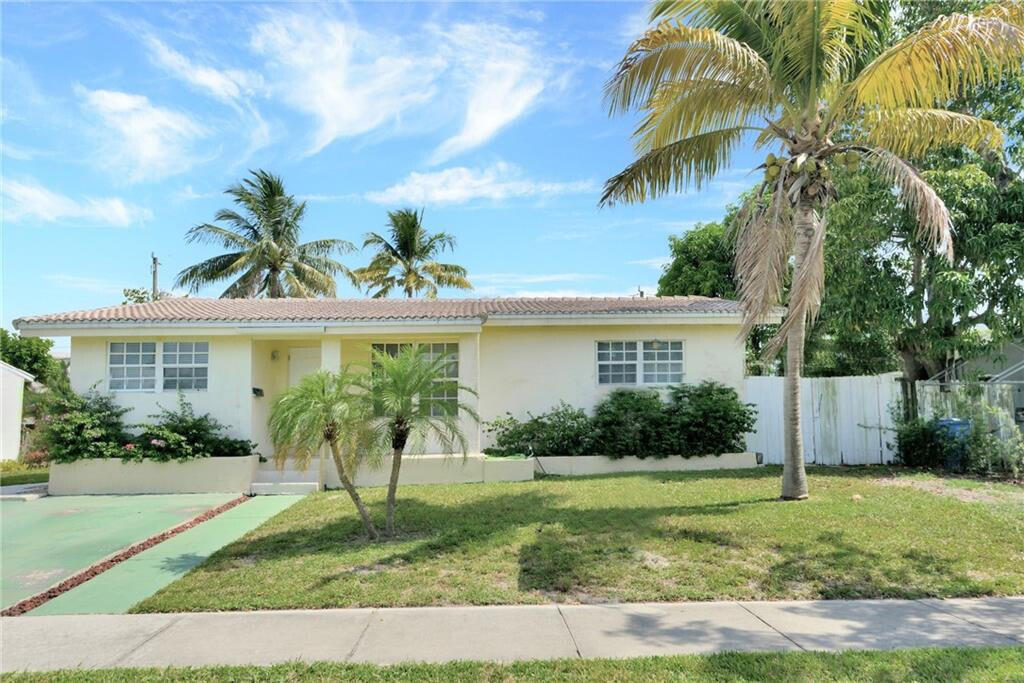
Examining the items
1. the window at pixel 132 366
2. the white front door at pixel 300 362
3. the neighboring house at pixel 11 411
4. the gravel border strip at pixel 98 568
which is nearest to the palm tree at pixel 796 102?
the gravel border strip at pixel 98 568

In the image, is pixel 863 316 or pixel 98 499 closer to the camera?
pixel 98 499

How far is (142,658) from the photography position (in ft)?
14.8

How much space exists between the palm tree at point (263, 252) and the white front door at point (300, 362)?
414 inches

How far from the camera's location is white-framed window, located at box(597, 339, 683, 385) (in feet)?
45.3

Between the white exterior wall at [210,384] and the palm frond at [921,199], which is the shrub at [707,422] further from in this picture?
the white exterior wall at [210,384]

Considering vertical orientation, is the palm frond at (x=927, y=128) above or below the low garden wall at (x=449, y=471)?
above

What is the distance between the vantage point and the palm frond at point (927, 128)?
8695 millimetres

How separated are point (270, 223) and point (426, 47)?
1749 centimetres

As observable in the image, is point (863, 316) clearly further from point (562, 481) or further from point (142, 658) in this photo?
point (142, 658)

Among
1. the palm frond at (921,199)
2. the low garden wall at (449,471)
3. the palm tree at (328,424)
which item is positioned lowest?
the low garden wall at (449,471)

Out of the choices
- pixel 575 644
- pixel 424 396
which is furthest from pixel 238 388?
pixel 575 644

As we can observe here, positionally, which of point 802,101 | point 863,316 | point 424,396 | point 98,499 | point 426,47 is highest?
point 426,47

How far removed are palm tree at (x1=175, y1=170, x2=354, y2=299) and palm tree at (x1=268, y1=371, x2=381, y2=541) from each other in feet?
60.1

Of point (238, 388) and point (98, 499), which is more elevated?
point (238, 388)
